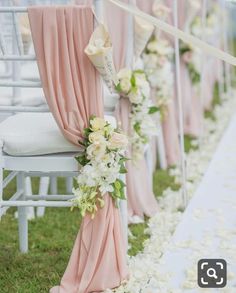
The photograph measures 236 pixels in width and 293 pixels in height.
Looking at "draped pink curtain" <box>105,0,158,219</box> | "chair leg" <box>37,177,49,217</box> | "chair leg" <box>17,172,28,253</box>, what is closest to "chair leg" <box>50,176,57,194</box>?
"chair leg" <box>37,177,49,217</box>

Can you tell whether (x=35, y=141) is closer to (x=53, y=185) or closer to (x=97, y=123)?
(x=97, y=123)

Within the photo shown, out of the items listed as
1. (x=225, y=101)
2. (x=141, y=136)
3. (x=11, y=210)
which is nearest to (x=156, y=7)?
(x=141, y=136)

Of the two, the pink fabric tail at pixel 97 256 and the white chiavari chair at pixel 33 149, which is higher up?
the white chiavari chair at pixel 33 149

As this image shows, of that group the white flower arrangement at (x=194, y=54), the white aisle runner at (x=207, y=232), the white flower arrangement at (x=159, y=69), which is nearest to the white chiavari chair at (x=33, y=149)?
the white aisle runner at (x=207, y=232)

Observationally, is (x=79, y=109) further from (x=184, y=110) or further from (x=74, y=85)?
(x=184, y=110)

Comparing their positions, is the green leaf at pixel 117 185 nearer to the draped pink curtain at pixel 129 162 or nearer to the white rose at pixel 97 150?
the white rose at pixel 97 150

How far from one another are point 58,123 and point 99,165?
235mm

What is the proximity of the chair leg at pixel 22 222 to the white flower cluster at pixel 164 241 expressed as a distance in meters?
0.56

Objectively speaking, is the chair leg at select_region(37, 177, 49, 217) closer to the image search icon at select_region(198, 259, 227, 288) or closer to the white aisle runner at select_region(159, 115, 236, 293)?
the white aisle runner at select_region(159, 115, 236, 293)

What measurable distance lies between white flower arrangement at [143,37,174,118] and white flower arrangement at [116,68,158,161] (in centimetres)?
90

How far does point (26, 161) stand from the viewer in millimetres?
3545

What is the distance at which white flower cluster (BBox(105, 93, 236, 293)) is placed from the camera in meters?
3.66

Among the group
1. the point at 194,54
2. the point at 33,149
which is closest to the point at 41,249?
the point at 33,149

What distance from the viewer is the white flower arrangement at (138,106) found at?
442 cm
